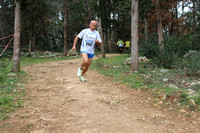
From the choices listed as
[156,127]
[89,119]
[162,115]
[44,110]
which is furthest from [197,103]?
[44,110]

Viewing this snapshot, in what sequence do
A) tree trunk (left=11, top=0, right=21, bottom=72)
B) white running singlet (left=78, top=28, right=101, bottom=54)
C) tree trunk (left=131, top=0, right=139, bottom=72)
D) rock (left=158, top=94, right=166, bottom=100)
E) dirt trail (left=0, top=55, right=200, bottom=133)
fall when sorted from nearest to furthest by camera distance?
dirt trail (left=0, top=55, right=200, bottom=133) < rock (left=158, top=94, right=166, bottom=100) < white running singlet (left=78, top=28, right=101, bottom=54) < tree trunk (left=11, top=0, right=21, bottom=72) < tree trunk (left=131, top=0, right=139, bottom=72)

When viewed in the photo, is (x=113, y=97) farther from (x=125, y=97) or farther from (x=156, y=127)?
(x=156, y=127)

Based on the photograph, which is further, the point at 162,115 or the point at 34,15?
the point at 34,15

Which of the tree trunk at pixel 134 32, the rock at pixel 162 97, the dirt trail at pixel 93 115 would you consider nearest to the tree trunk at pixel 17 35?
the dirt trail at pixel 93 115

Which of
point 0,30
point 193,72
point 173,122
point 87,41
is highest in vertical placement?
point 0,30

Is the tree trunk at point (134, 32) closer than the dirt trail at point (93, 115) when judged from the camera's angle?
No

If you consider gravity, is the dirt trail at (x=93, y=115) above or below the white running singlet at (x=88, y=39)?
below

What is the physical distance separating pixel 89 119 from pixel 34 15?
19.4 metres

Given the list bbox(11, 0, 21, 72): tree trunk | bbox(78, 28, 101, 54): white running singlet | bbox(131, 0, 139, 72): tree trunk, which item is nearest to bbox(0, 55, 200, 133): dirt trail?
bbox(78, 28, 101, 54): white running singlet

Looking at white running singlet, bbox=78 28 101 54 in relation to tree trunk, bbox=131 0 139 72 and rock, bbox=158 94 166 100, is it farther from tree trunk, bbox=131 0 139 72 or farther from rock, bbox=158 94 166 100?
tree trunk, bbox=131 0 139 72

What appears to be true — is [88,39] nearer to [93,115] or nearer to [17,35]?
[93,115]

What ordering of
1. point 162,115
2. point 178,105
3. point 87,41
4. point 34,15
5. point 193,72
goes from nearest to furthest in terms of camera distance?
point 162,115 → point 178,105 → point 87,41 → point 193,72 → point 34,15

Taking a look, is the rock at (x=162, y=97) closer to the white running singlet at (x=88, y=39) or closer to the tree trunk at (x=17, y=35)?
the white running singlet at (x=88, y=39)

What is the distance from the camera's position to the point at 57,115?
405cm
